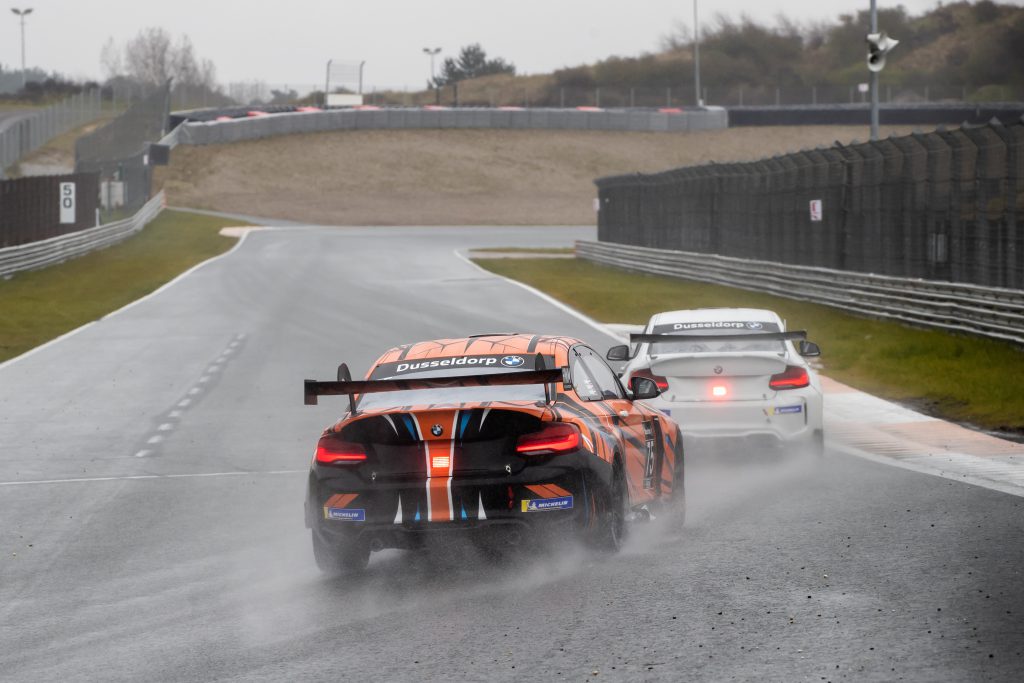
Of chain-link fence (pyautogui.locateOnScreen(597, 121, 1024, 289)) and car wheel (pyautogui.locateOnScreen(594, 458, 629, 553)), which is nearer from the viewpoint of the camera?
car wheel (pyautogui.locateOnScreen(594, 458, 629, 553))

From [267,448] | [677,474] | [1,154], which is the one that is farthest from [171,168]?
[677,474]

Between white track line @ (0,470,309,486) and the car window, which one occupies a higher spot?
the car window

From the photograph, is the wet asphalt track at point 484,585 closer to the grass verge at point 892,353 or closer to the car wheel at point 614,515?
the car wheel at point 614,515

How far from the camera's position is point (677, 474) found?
10.7 m

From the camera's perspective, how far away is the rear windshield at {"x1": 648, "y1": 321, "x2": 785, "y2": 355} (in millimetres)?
13719

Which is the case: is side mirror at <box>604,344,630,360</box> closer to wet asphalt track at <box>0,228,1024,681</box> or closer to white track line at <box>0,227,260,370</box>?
wet asphalt track at <box>0,228,1024,681</box>

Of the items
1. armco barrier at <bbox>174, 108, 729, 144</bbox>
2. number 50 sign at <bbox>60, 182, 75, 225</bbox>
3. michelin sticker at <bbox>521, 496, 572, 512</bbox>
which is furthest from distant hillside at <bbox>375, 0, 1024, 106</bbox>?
michelin sticker at <bbox>521, 496, 572, 512</bbox>

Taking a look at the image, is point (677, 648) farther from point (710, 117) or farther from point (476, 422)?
point (710, 117)

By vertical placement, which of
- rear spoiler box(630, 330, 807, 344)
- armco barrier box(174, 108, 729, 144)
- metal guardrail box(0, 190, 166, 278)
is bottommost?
rear spoiler box(630, 330, 807, 344)

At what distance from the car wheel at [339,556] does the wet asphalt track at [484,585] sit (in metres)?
0.11

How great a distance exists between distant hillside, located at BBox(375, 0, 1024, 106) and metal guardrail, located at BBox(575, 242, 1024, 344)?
253ft

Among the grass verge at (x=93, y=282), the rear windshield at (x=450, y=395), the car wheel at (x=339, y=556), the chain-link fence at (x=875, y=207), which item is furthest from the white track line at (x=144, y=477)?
the grass verge at (x=93, y=282)

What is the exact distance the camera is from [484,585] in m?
8.38

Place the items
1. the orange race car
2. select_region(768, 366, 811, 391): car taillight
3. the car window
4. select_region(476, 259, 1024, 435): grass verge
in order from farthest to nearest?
select_region(476, 259, 1024, 435): grass verge, select_region(768, 366, 811, 391): car taillight, the car window, the orange race car
